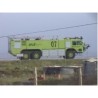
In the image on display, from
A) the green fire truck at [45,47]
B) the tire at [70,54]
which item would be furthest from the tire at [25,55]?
the tire at [70,54]

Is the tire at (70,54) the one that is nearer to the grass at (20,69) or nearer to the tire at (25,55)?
the grass at (20,69)

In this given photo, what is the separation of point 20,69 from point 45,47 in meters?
0.48

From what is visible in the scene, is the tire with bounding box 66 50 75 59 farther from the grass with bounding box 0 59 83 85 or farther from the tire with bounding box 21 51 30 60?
the tire with bounding box 21 51 30 60

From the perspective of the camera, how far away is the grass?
31.4ft

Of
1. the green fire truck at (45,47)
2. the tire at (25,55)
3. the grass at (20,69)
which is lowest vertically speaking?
the grass at (20,69)

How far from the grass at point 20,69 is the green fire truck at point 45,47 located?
0.29 feet

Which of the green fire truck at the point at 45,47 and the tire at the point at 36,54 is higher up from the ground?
the green fire truck at the point at 45,47

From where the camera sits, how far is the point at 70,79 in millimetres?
9648

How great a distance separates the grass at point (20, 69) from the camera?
9.57 metres

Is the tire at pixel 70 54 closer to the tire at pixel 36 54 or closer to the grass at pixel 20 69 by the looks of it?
the grass at pixel 20 69

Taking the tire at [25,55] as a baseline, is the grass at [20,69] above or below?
below

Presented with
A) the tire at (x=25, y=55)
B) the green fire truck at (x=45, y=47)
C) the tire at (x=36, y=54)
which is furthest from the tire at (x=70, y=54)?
the tire at (x=25, y=55)
